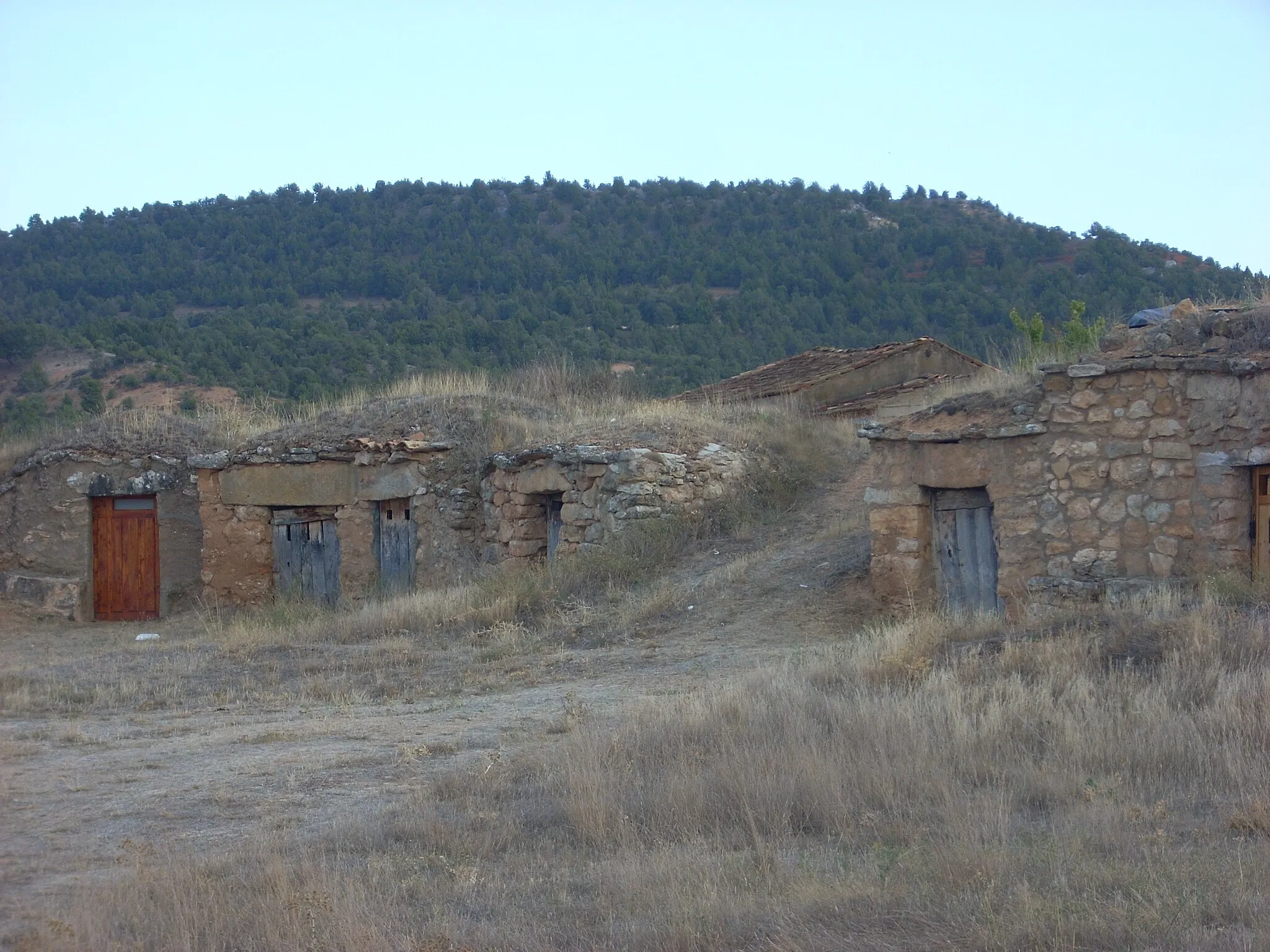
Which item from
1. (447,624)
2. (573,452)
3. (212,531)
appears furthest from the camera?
(212,531)

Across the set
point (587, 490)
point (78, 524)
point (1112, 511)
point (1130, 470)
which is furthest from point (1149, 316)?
point (78, 524)

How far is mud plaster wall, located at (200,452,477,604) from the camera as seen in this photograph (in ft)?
51.8

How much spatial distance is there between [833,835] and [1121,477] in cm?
625

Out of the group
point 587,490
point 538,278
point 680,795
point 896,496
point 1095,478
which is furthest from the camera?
point 538,278

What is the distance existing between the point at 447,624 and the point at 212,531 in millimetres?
5957

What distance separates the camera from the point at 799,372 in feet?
73.3

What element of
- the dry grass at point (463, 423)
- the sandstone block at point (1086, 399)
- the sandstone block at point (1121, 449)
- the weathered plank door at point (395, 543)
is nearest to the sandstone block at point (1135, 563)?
the sandstone block at point (1121, 449)

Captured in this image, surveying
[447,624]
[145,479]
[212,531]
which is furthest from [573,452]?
[145,479]

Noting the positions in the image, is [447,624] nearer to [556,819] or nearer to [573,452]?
[573,452]

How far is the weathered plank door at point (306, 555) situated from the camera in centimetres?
1644

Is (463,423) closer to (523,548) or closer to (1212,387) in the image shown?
(523,548)

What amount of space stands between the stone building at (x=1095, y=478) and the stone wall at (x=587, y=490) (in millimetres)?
3374

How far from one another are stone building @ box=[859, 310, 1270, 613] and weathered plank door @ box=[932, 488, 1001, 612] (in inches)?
0.5

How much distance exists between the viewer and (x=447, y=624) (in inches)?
487
